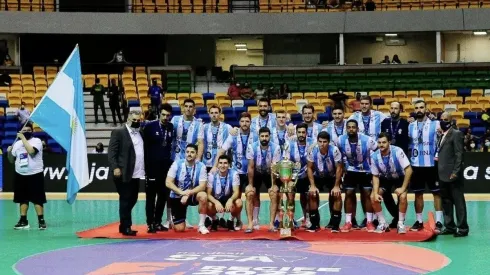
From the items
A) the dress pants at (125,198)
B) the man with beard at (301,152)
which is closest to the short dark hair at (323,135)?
the man with beard at (301,152)

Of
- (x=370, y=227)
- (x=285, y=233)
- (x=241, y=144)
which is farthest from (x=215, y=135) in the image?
(x=370, y=227)

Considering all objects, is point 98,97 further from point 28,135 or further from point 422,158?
point 422,158

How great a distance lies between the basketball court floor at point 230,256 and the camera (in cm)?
1202

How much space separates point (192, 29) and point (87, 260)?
26.8 meters

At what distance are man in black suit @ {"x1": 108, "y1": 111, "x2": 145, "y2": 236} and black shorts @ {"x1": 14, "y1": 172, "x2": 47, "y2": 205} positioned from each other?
2.12 metres

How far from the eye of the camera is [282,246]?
1429cm

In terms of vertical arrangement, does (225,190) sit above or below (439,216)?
above

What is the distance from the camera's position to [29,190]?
56.3 ft

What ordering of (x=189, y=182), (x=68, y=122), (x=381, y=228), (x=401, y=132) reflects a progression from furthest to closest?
(x=68, y=122)
(x=401, y=132)
(x=189, y=182)
(x=381, y=228)

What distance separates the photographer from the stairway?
104 feet

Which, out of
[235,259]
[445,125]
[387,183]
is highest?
[445,125]

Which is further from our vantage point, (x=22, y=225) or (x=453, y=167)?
(x=22, y=225)

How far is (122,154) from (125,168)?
0.24m

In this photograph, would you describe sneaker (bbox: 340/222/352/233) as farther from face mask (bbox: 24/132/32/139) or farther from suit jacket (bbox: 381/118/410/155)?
face mask (bbox: 24/132/32/139)
